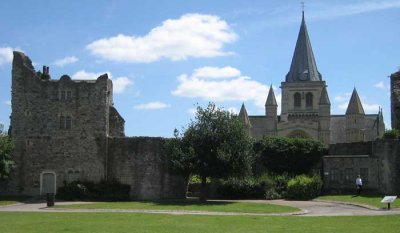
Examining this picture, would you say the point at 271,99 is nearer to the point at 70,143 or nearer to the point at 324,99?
the point at 324,99

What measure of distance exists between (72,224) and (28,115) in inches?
941

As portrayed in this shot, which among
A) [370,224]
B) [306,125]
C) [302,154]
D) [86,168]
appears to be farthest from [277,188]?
[306,125]

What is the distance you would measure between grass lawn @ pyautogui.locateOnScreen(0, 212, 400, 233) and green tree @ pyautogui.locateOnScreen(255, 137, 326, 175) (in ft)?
72.7

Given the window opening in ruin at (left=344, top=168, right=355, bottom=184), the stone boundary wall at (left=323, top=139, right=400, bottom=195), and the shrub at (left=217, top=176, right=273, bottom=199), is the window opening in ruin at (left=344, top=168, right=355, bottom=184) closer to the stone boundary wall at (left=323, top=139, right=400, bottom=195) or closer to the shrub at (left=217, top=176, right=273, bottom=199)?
the stone boundary wall at (left=323, top=139, right=400, bottom=195)

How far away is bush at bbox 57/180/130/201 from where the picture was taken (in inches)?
1724

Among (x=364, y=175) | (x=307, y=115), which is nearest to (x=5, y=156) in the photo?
(x=364, y=175)

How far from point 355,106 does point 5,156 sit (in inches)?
3224

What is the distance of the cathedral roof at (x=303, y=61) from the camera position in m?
129

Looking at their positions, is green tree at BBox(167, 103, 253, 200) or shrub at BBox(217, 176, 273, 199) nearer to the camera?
green tree at BBox(167, 103, 253, 200)

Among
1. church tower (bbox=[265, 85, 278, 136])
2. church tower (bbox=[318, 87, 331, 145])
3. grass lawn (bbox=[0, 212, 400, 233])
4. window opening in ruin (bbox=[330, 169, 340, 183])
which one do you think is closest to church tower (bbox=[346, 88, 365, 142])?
church tower (bbox=[318, 87, 331, 145])

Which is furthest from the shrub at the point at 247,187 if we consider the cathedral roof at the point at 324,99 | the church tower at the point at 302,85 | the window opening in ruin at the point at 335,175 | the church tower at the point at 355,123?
the church tower at the point at 302,85

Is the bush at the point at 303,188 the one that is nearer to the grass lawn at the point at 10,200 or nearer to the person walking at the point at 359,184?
the person walking at the point at 359,184

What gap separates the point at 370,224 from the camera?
2283 cm

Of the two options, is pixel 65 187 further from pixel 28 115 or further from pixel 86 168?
pixel 28 115
